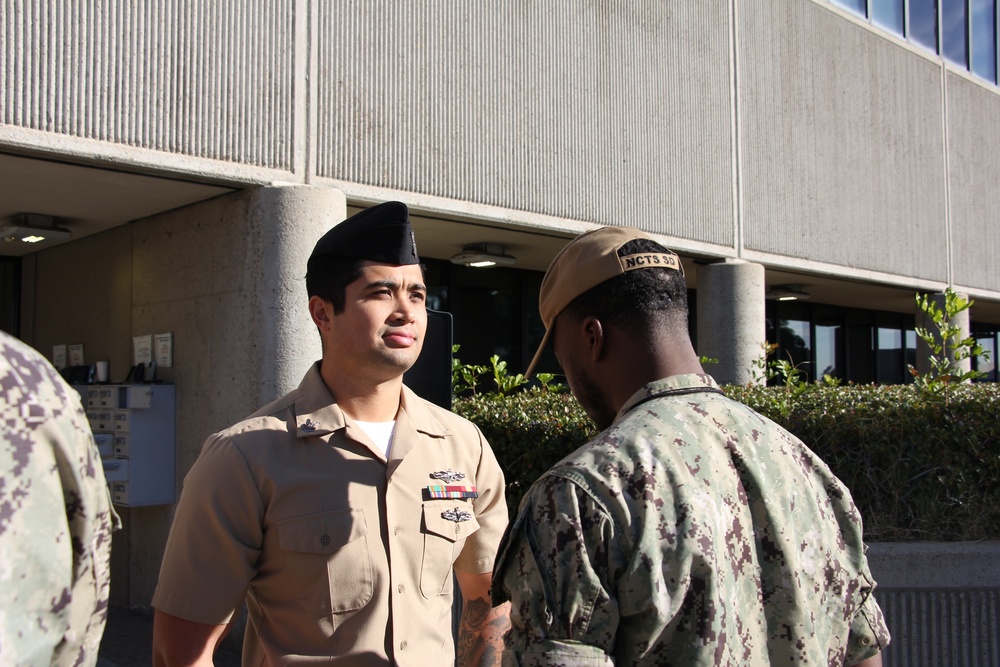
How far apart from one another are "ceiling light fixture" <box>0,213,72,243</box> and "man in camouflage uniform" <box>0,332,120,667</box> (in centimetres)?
577

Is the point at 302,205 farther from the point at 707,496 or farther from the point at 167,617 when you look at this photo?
the point at 707,496

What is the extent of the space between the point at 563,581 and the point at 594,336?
524mm

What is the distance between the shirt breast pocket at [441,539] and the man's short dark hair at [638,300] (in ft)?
2.87

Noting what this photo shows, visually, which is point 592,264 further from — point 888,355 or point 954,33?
point 888,355

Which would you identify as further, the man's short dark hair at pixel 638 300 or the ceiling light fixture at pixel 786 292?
the ceiling light fixture at pixel 786 292

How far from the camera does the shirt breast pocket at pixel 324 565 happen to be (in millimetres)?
2166

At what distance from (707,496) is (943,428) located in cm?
433

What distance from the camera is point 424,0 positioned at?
634 cm

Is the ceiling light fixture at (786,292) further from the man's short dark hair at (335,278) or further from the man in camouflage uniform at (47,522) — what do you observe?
the man in camouflage uniform at (47,522)

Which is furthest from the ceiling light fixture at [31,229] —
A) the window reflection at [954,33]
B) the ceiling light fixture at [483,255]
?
the window reflection at [954,33]

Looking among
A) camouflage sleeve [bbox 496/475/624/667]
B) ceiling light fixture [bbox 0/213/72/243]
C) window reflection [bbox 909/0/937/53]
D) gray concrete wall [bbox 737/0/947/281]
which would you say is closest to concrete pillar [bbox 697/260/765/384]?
gray concrete wall [bbox 737/0/947/281]

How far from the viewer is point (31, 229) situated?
20.4ft

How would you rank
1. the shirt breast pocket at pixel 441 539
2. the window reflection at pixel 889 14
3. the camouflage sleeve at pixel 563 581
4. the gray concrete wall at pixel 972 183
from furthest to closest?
the gray concrete wall at pixel 972 183
the window reflection at pixel 889 14
the shirt breast pocket at pixel 441 539
the camouflage sleeve at pixel 563 581

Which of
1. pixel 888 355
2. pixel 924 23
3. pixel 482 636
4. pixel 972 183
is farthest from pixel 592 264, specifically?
pixel 888 355
